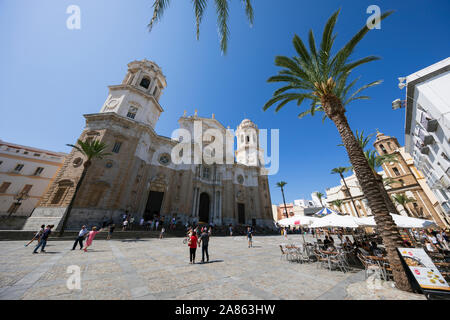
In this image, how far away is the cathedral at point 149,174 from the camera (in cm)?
1700

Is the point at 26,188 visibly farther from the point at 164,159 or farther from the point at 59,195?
the point at 164,159

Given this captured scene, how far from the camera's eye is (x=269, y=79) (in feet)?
31.0

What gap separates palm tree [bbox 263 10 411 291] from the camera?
4.96 m

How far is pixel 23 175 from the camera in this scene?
2738cm

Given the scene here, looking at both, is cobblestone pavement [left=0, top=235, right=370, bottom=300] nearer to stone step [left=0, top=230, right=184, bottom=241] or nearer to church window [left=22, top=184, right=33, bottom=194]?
stone step [left=0, top=230, right=184, bottom=241]

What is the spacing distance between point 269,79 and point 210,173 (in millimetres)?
24928

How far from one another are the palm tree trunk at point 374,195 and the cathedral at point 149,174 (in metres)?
22.0

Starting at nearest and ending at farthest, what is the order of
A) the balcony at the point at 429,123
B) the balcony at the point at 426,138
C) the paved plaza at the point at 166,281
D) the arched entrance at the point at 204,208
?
1. the paved plaza at the point at 166,281
2. the balcony at the point at 429,123
3. the balcony at the point at 426,138
4. the arched entrance at the point at 204,208

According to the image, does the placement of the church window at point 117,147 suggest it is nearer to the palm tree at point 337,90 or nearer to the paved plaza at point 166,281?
the paved plaza at point 166,281

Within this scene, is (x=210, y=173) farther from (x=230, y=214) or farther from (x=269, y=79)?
(x=269, y=79)

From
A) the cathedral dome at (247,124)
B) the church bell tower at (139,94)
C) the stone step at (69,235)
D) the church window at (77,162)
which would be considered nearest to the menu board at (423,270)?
the stone step at (69,235)

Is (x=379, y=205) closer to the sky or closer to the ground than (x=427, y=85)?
closer to the ground

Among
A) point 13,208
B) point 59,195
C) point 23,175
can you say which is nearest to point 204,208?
point 59,195
